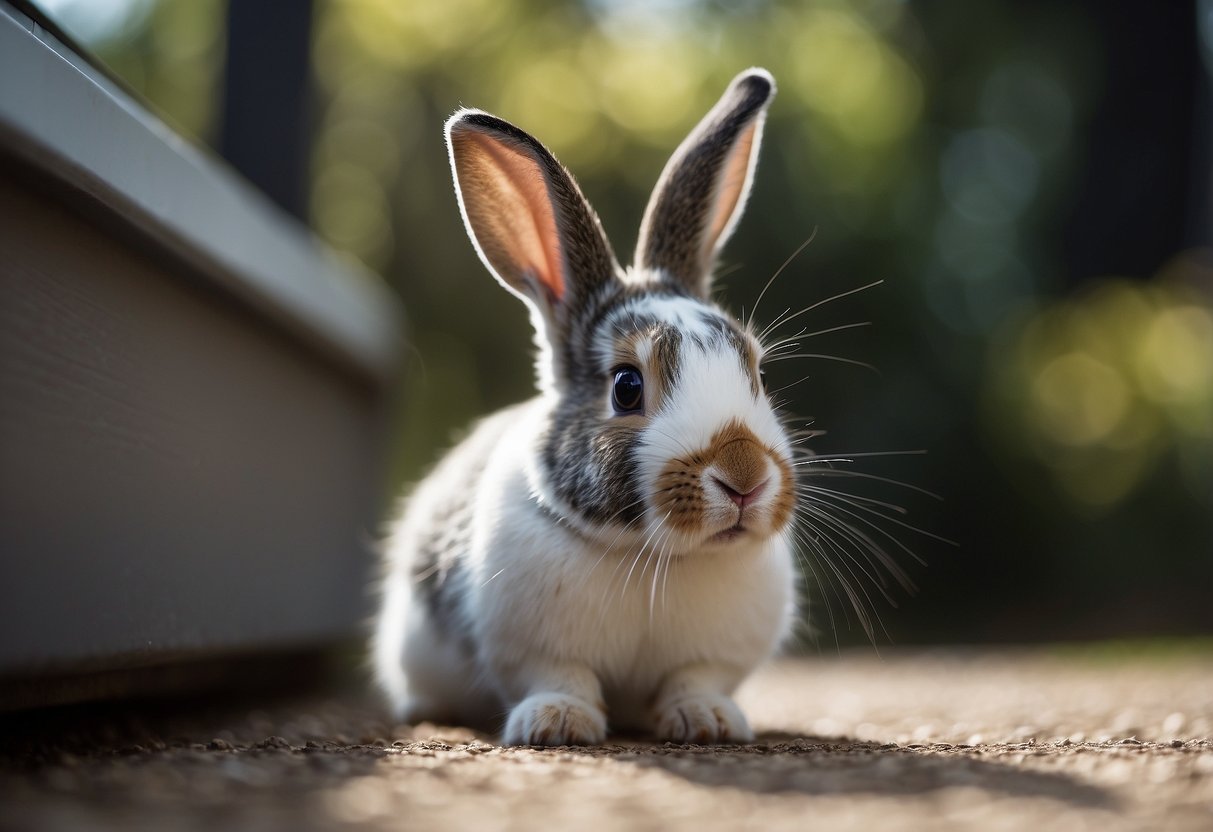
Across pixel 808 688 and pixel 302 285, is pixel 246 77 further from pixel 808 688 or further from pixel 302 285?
pixel 808 688

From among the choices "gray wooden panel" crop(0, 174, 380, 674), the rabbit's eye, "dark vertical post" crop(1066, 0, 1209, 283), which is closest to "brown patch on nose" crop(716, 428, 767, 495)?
the rabbit's eye

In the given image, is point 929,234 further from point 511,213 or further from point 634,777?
point 634,777

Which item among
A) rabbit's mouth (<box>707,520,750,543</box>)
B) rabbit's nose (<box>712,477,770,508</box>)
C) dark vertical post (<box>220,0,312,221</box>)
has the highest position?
dark vertical post (<box>220,0,312,221</box>)

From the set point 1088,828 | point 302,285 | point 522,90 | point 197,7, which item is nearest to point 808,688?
point 302,285

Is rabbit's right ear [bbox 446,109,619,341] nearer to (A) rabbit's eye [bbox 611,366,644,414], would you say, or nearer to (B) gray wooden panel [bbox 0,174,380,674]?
(A) rabbit's eye [bbox 611,366,644,414]

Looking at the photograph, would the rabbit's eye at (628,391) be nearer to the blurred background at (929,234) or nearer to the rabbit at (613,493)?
the rabbit at (613,493)

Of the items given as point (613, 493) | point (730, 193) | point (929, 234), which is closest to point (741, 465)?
point (613, 493)
